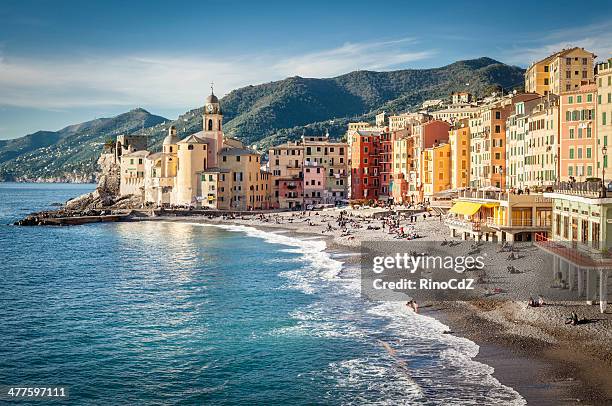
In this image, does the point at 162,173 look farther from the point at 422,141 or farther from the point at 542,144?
the point at 542,144

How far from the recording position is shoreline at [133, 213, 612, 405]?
90.7ft

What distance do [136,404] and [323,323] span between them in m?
14.9

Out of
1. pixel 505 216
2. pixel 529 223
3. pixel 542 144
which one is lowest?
pixel 529 223

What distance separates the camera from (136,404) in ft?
94.9

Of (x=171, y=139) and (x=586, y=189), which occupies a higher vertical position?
(x=171, y=139)

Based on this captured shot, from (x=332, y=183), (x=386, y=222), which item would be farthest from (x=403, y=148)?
(x=386, y=222)

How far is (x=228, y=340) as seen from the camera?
127 ft

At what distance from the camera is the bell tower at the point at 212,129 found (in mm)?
133125

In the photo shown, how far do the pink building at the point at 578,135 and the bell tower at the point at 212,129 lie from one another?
3124 inches

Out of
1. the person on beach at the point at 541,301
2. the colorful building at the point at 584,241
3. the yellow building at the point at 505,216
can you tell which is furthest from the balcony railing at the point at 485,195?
the person on beach at the point at 541,301

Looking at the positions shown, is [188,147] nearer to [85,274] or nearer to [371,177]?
[371,177]

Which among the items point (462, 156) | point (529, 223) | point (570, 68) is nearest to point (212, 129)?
point (462, 156)

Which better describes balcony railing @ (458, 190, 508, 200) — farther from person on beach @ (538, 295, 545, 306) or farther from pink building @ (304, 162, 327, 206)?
pink building @ (304, 162, 327, 206)

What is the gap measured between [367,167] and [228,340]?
94.5 m
